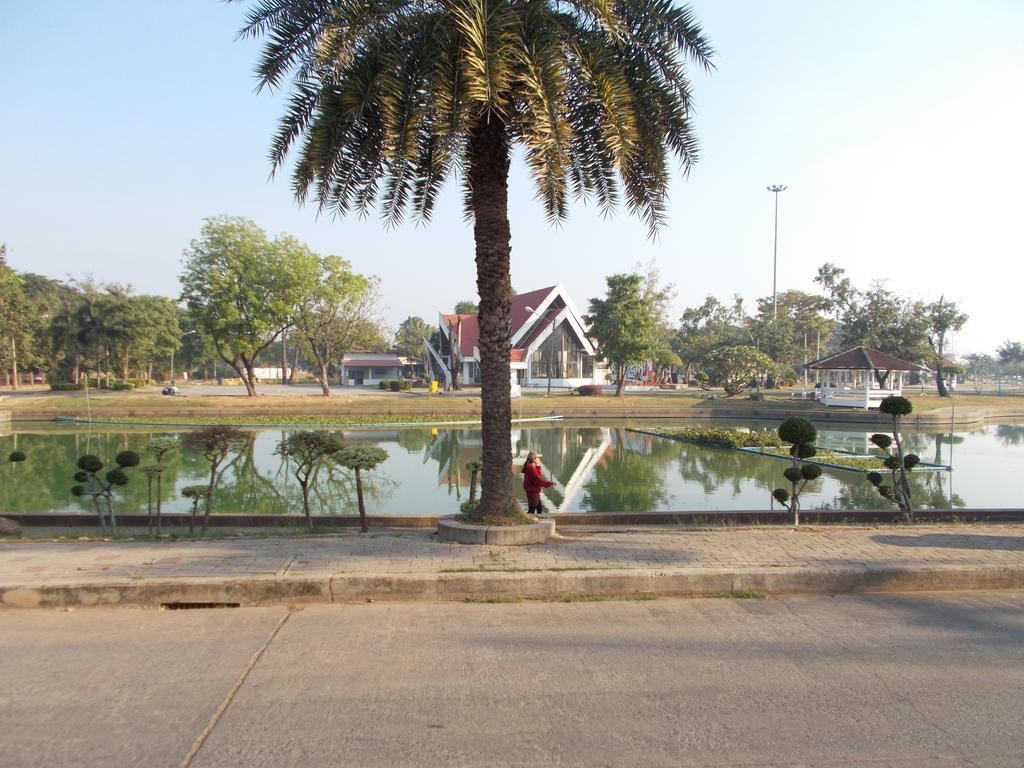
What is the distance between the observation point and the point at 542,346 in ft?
194

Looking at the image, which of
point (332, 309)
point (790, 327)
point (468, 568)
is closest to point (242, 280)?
point (332, 309)

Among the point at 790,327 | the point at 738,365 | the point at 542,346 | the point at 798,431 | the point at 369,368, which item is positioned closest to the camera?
the point at 798,431

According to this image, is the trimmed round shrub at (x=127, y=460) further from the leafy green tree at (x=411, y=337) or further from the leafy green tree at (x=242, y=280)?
the leafy green tree at (x=411, y=337)

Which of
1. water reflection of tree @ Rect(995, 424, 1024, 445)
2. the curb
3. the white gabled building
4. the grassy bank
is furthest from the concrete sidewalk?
the white gabled building

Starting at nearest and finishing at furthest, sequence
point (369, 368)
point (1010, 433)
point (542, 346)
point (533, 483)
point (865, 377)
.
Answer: point (533, 483) → point (1010, 433) → point (865, 377) → point (542, 346) → point (369, 368)

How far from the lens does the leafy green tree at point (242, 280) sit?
41375 millimetres

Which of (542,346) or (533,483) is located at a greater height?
(542,346)

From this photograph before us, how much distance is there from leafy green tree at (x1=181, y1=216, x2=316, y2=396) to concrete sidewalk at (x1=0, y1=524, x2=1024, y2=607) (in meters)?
35.3

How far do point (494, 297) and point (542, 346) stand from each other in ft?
165


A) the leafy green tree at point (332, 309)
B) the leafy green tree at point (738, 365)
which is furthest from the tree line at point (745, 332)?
→ the leafy green tree at point (332, 309)

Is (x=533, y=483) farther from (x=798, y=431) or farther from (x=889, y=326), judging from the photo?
(x=889, y=326)

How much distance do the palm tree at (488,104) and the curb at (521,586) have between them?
2232 mm

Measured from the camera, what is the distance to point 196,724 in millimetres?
3996

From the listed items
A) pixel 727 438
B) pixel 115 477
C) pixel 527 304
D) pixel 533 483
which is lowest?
pixel 727 438
